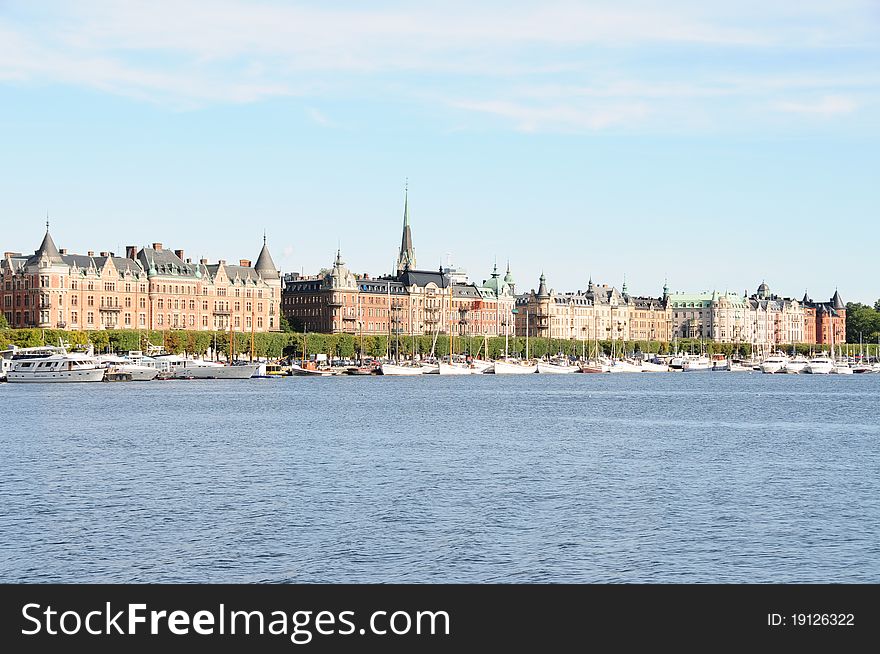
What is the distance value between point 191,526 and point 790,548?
11.0 meters

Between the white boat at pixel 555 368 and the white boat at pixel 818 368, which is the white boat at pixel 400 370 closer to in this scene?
the white boat at pixel 555 368

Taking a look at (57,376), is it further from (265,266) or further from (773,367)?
(773,367)

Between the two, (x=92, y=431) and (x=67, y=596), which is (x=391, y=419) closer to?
(x=92, y=431)

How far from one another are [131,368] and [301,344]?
34692 mm

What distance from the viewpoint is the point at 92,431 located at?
4800 centimetres

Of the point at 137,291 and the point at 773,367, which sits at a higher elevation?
the point at 137,291

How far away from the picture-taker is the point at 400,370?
123 m

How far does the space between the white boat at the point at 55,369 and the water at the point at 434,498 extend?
3561 centimetres

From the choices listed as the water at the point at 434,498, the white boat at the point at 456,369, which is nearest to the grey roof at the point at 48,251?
the white boat at the point at 456,369

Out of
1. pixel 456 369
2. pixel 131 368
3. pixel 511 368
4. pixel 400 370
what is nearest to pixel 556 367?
pixel 511 368

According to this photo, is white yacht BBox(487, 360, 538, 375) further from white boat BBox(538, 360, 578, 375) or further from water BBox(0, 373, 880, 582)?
water BBox(0, 373, 880, 582)

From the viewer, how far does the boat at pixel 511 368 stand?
134 metres

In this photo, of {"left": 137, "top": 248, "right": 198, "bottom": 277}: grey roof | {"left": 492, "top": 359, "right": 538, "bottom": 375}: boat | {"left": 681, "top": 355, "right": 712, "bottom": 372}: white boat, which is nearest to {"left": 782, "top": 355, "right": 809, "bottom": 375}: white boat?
{"left": 681, "top": 355, "right": 712, "bottom": 372}: white boat

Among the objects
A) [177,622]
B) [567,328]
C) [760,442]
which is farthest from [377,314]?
[177,622]
